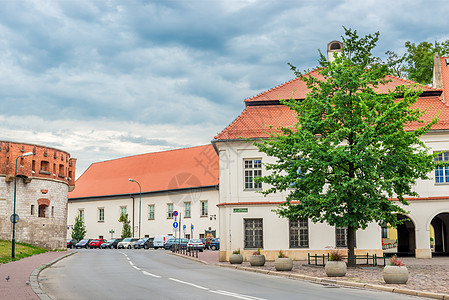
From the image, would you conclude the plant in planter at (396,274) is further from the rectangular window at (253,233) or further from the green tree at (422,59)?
the green tree at (422,59)

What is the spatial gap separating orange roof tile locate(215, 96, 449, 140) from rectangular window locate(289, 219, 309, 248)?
604cm

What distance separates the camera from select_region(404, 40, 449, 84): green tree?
51866 millimetres

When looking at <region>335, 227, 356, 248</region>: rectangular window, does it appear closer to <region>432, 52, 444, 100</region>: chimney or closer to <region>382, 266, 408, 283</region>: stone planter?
<region>382, 266, 408, 283</region>: stone planter

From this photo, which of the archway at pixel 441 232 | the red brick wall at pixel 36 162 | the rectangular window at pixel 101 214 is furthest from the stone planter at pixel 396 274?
the rectangular window at pixel 101 214

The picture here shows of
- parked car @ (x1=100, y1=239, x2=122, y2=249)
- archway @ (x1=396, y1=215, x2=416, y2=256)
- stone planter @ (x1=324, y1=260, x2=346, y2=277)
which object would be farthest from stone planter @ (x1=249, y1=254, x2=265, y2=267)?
parked car @ (x1=100, y1=239, x2=122, y2=249)

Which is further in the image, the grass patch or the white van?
the white van

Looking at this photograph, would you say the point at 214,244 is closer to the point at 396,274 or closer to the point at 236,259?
the point at 236,259

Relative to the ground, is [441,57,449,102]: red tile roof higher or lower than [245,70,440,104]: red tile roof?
higher

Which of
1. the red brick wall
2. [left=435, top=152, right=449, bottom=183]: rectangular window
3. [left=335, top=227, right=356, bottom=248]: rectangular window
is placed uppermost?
the red brick wall

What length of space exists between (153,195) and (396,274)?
6351cm

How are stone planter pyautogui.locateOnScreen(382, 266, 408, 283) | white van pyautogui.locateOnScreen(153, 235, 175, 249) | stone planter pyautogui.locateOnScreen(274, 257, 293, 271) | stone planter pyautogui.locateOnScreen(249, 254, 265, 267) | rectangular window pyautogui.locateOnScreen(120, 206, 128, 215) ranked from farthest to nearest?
rectangular window pyautogui.locateOnScreen(120, 206, 128, 215) → white van pyautogui.locateOnScreen(153, 235, 175, 249) → stone planter pyautogui.locateOnScreen(249, 254, 265, 267) → stone planter pyautogui.locateOnScreen(274, 257, 293, 271) → stone planter pyautogui.locateOnScreen(382, 266, 408, 283)

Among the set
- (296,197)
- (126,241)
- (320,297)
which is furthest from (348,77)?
(126,241)

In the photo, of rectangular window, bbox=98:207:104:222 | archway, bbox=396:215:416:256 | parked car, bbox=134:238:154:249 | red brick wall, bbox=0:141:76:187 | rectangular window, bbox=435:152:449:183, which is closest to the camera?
rectangular window, bbox=435:152:449:183

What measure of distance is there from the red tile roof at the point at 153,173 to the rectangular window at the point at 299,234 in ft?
129
